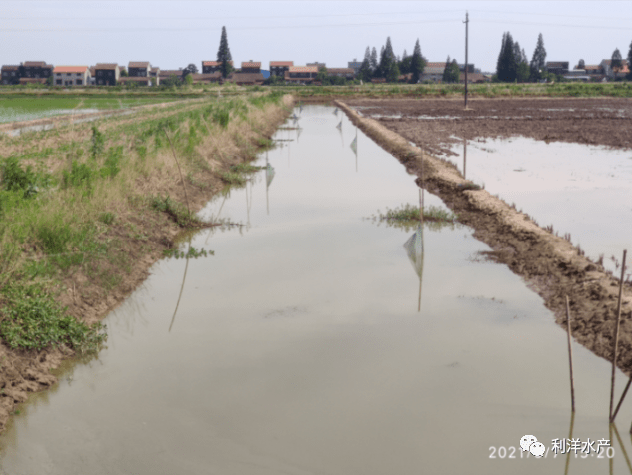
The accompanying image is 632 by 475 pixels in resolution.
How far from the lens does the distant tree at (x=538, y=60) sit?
98938 mm

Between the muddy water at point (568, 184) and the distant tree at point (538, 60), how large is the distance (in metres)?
84.0

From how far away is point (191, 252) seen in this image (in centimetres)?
898

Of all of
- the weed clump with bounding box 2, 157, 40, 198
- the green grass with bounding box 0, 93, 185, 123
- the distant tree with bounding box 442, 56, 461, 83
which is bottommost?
the weed clump with bounding box 2, 157, 40, 198

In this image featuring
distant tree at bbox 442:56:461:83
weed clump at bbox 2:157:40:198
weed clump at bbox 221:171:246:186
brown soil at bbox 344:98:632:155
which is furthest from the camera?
distant tree at bbox 442:56:461:83

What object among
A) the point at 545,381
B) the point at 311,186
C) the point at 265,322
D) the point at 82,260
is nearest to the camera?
the point at 545,381

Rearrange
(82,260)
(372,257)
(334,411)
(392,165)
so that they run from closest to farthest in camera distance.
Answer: (334,411) → (82,260) → (372,257) → (392,165)

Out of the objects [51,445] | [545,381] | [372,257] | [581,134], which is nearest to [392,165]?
[372,257]

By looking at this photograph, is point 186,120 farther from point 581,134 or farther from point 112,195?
point 581,134

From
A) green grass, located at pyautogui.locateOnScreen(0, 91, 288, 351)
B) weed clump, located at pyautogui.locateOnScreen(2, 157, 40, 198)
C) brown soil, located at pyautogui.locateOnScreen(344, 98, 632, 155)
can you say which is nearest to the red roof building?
brown soil, located at pyautogui.locateOnScreen(344, 98, 632, 155)

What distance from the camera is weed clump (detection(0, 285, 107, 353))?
17.2 ft

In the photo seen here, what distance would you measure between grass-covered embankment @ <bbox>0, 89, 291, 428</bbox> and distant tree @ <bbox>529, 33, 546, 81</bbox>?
9544 cm

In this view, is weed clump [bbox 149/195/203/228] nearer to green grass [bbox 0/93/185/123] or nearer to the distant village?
green grass [bbox 0/93/185/123]

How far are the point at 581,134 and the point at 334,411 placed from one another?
927 inches

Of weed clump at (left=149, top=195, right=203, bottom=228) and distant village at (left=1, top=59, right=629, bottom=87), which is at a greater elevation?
distant village at (left=1, top=59, right=629, bottom=87)
